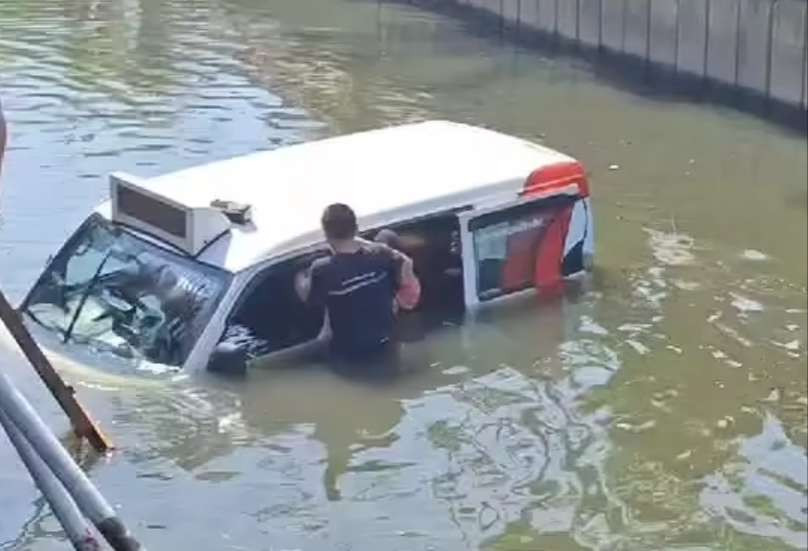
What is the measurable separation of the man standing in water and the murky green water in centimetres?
27

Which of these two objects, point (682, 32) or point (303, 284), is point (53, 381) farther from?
point (682, 32)

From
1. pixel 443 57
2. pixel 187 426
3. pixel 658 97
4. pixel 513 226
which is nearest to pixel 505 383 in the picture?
pixel 513 226

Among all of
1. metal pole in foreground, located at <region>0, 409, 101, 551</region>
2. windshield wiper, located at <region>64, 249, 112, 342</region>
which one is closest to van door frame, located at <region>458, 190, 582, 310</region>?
windshield wiper, located at <region>64, 249, 112, 342</region>

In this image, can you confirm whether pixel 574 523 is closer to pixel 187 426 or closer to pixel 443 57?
pixel 187 426

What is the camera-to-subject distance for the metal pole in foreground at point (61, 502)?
6.23 metres

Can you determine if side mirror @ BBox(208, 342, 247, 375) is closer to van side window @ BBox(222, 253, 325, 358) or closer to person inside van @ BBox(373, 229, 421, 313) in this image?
van side window @ BBox(222, 253, 325, 358)

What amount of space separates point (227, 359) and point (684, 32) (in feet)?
33.5

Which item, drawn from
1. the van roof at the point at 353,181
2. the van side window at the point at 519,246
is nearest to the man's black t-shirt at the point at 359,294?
the van roof at the point at 353,181

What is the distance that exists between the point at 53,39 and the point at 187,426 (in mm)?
15244

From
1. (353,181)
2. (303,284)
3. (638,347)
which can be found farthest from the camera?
(638,347)

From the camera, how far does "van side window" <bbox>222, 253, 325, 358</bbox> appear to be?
414 inches

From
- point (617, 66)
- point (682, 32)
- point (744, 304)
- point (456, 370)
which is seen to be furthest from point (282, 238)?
point (617, 66)

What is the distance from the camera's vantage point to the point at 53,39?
80.5 ft

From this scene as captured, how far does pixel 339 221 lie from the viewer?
34.5 ft
